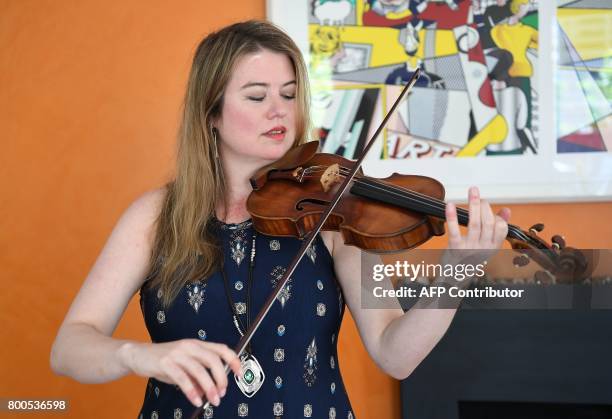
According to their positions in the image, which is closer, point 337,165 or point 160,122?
point 337,165

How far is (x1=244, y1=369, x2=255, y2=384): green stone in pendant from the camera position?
1600mm

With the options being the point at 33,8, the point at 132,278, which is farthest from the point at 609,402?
the point at 33,8

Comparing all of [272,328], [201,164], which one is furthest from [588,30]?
[272,328]

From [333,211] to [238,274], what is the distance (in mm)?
249

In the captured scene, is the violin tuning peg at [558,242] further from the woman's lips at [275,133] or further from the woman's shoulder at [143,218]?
the woman's shoulder at [143,218]

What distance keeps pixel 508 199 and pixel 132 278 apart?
1.29 m

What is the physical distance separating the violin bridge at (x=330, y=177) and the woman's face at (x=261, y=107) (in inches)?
4.6

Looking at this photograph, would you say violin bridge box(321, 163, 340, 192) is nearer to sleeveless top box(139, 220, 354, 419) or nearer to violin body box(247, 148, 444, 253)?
violin body box(247, 148, 444, 253)

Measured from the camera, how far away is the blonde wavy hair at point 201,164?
1687 millimetres

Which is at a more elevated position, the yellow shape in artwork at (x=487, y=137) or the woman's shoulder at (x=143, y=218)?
the yellow shape in artwork at (x=487, y=137)

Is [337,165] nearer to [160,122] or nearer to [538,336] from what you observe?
[538,336]

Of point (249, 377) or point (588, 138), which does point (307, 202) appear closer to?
point (249, 377)

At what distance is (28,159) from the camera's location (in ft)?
9.15

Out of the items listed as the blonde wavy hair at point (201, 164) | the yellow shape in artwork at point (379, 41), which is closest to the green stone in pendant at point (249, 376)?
the blonde wavy hair at point (201, 164)
